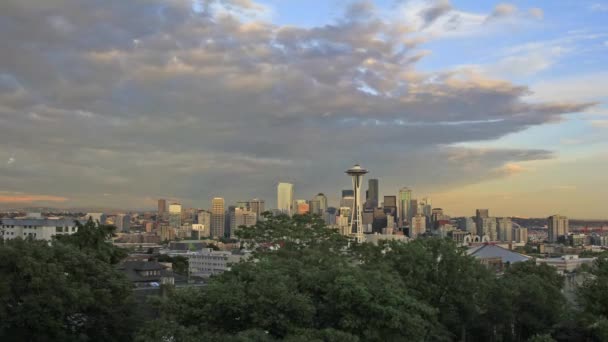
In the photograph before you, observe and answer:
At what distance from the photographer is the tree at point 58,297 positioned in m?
22.4

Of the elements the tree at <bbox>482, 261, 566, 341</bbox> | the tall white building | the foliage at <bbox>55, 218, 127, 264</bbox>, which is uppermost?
the foliage at <bbox>55, 218, 127, 264</bbox>

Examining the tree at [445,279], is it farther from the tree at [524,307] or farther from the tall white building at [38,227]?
the tall white building at [38,227]

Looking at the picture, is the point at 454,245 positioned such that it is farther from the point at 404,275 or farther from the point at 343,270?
the point at 343,270

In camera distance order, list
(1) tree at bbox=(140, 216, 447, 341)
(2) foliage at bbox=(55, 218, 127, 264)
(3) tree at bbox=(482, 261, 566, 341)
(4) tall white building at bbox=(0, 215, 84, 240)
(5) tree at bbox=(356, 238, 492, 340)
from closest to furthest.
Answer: (1) tree at bbox=(140, 216, 447, 341) → (5) tree at bbox=(356, 238, 492, 340) → (3) tree at bbox=(482, 261, 566, 341) → (2) foliage at bbox=(55, 218, 127, 264) → (4) tall white building at bbox=(0, 215, 84, 240)

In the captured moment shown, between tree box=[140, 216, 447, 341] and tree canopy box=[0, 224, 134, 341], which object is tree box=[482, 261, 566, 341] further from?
tree canopy box=[0, 224, 134, 341]

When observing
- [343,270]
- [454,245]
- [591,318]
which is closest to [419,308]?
[343,270]

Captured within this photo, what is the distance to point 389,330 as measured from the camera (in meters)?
19.0

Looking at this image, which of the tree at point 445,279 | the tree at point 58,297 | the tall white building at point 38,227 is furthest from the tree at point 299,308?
the tall white building at point 38,227

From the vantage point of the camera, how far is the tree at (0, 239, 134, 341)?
22.4m

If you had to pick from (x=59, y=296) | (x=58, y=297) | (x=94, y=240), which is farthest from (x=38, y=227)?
(x=58, y=297)

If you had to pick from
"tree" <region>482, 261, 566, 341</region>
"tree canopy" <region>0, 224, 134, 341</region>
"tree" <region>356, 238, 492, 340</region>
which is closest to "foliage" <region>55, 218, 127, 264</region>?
"tree canopy" <region>0, 224, 134, 341</region>

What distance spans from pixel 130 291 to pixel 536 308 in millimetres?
19058

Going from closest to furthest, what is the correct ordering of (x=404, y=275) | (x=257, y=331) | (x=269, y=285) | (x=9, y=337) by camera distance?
1. (x=257, y=331)
2. (x=269, y=285)
3. (x=9, y=337)
4. (x=404, y=275)

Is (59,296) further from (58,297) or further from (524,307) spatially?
(524,307)
